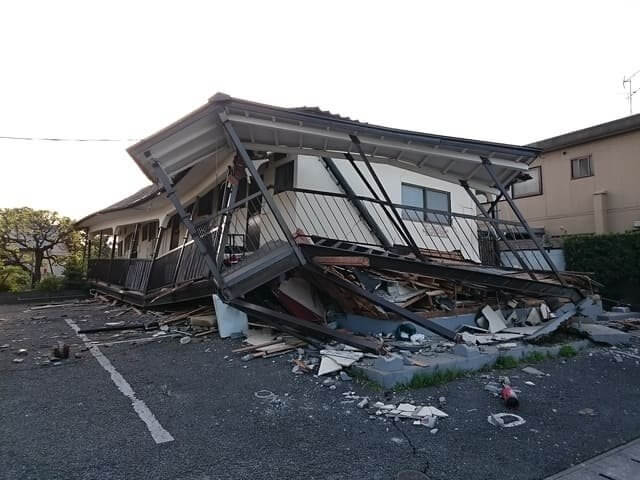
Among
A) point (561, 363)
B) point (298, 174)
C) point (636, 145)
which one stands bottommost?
point (561, 363)

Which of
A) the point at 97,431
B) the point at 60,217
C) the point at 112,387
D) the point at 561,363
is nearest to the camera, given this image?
the point at 97,431

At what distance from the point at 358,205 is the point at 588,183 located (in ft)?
30.4

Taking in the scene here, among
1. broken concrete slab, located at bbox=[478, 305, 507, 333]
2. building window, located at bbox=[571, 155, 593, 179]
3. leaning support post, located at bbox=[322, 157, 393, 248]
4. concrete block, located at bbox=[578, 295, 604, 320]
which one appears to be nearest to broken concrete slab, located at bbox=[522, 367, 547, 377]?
broken concrete slab, located at bbox=[478, 305, 507, 333]

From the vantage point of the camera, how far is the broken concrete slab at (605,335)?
6.12 meters

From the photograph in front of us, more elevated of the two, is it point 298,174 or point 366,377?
point 298,174

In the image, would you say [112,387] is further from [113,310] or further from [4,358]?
[113,310]

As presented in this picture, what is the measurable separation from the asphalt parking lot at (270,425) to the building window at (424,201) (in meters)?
4.93

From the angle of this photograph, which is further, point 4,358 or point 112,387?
point 4,358

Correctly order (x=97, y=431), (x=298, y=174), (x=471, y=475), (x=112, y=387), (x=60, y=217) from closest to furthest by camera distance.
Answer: (x=471, y=475), (x=97, y=431), (x=112, y=387), (x=298, y=174), (x=60, y=217)

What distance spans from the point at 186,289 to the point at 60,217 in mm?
14691

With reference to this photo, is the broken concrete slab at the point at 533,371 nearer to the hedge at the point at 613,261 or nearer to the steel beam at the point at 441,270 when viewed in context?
the steel beam at the point at 441,270

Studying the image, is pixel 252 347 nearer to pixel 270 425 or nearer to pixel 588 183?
pixel 270 425

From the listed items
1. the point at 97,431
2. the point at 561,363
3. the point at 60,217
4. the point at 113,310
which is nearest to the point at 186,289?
the point at 97,431

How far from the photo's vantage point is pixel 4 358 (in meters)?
5.36
